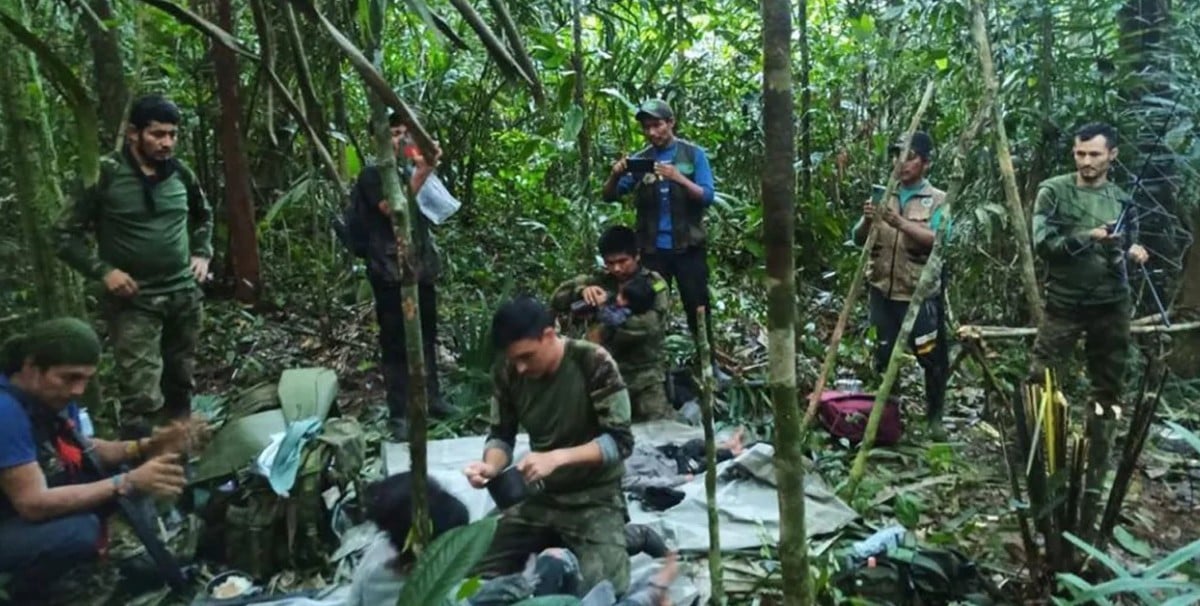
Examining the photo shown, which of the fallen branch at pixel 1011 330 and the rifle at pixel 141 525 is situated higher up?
the fallen branch at pixel 1011 330

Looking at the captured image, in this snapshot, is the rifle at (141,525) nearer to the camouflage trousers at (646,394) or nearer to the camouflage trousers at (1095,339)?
the camouflage trousers at (646,394)

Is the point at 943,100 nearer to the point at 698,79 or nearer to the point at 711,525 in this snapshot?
the point at 698,79

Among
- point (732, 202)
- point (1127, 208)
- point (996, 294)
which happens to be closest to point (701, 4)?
point (732, 202)

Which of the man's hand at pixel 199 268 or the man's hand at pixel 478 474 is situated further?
the man's hand at pixel 199 268

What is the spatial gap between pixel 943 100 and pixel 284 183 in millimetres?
4769

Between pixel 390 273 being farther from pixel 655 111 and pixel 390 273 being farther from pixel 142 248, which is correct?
pixel 655 111

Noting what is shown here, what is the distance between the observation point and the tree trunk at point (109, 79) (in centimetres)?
530

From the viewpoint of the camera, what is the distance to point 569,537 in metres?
3.16

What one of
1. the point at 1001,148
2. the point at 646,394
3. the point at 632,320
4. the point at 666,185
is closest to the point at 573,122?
the point at 666,185

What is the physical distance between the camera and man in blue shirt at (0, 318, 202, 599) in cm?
283

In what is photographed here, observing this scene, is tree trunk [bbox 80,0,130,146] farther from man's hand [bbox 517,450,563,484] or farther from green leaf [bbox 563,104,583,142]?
man's hand [bbox 517,450,563,484]

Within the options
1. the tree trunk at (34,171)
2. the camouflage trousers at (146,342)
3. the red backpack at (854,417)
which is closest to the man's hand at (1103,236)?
the red backpack at (854,417)

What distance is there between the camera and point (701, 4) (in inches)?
264

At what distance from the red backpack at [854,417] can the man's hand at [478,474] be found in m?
2.45
